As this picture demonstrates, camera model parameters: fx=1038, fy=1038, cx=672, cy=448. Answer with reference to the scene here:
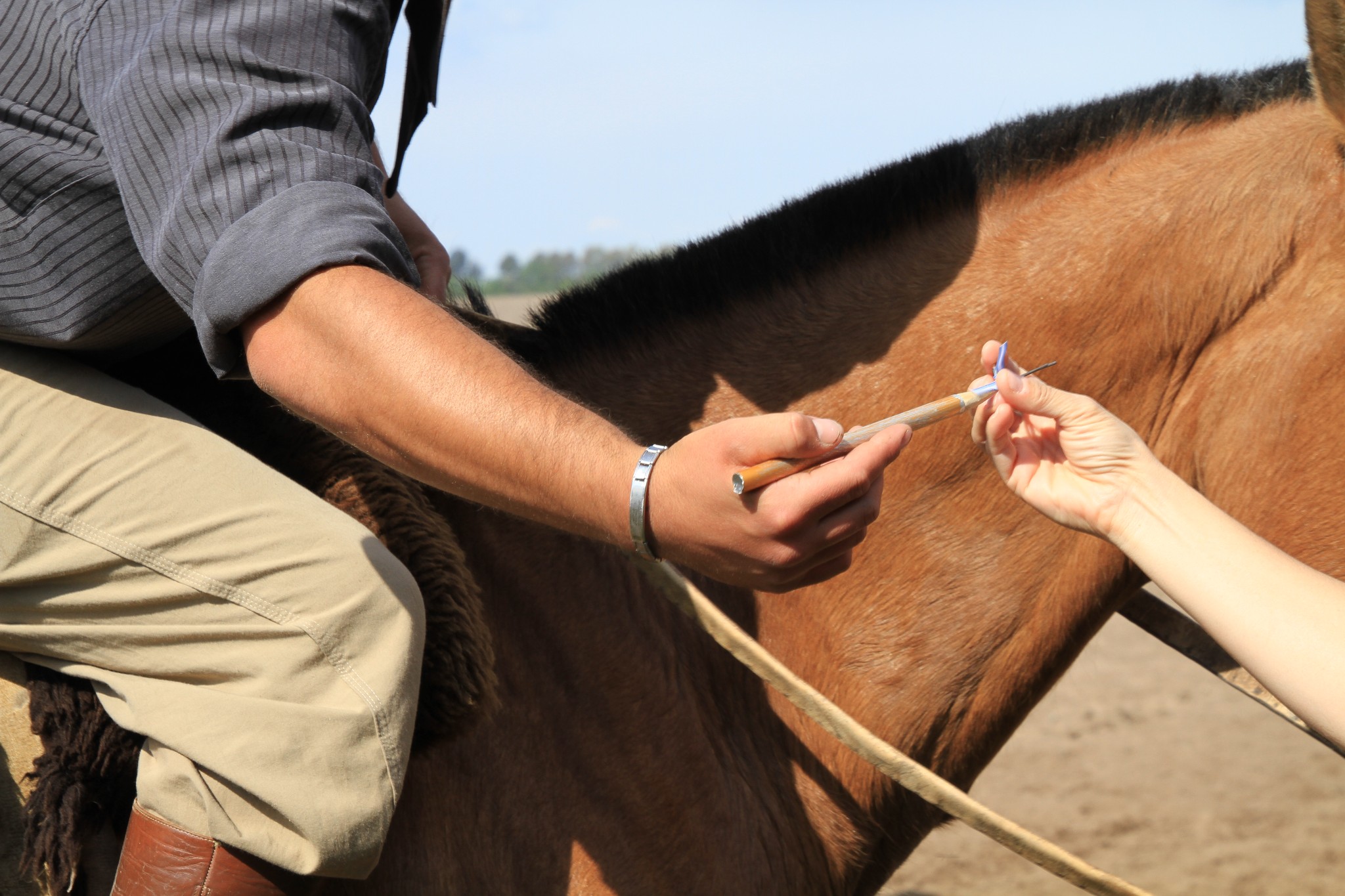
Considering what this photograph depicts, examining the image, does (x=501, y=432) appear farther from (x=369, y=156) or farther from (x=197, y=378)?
(x=197, y=378)

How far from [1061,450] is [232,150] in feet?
3.68

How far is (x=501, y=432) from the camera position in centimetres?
107

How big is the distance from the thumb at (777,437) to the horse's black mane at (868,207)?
2.72 feet

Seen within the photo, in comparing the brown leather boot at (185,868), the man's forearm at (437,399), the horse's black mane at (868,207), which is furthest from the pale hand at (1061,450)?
the brown leather boot at (185,868)

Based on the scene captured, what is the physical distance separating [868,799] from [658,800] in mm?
385

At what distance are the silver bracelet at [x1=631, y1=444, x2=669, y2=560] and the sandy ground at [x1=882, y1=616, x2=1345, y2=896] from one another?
3.96 metres

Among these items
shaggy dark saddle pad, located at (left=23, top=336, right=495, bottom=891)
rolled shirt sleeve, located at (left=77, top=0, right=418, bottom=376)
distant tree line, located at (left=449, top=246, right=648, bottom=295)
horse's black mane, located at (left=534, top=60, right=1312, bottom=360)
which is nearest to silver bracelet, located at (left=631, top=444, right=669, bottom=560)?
rolled shirt sleeve, located at (left=77, top=0, right=418, bottom=376)

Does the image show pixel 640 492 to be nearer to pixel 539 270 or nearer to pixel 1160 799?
pixel 1160 799

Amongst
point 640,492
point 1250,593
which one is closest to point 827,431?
point 640,492

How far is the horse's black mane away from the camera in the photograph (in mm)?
1790

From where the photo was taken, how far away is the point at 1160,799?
17.3 feet

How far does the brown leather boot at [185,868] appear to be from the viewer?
4.24 ft

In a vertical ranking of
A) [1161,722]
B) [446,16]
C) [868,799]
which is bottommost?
[1161,722]

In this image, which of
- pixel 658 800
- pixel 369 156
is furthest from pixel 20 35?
pixel 658 800
